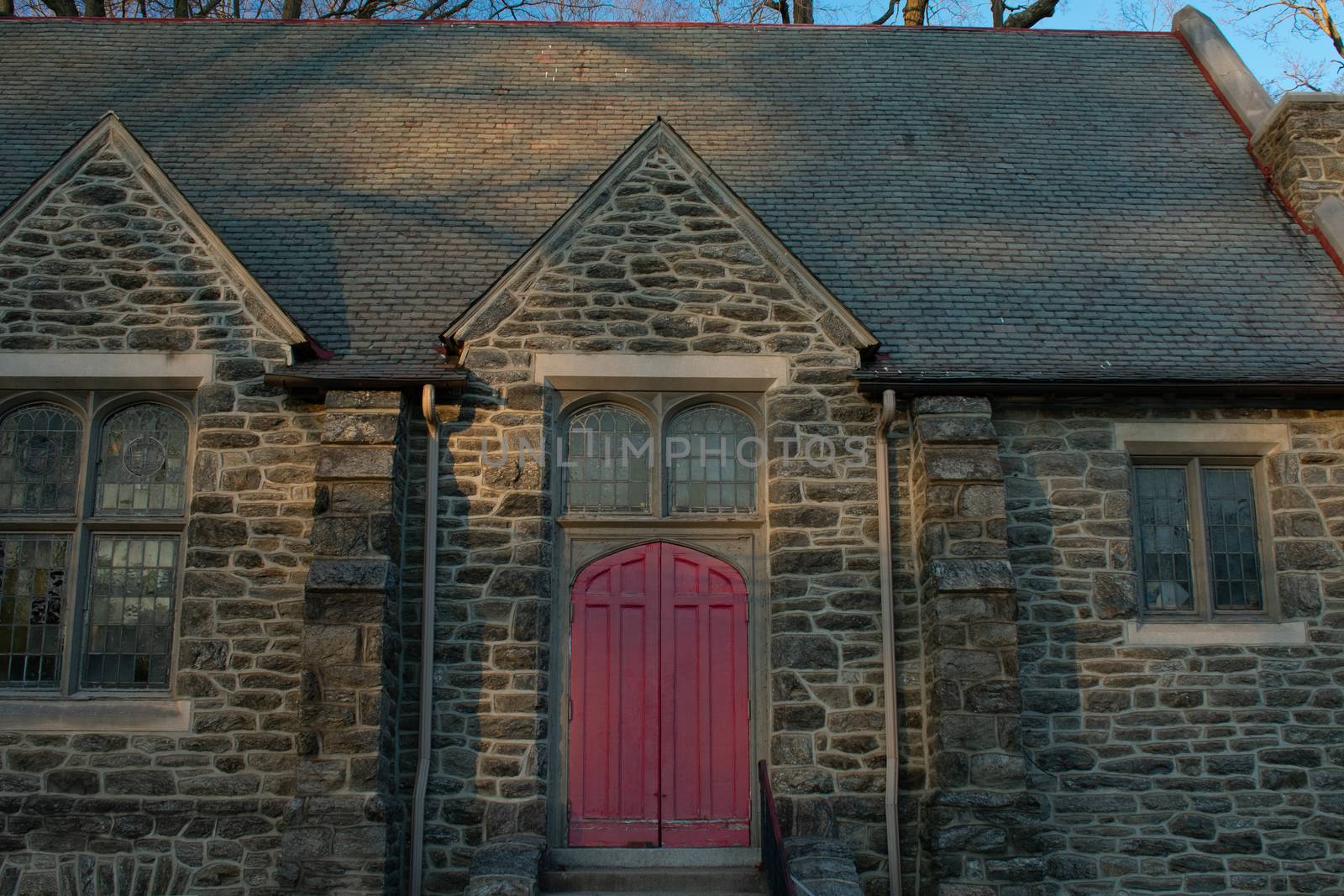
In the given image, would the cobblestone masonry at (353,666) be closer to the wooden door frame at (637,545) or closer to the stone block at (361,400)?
the stone block at (361,400)

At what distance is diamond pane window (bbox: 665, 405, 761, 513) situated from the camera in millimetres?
10031

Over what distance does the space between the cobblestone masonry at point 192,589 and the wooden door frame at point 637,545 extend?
1832 mm

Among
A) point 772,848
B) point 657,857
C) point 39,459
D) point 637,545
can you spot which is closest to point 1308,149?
point 637,545

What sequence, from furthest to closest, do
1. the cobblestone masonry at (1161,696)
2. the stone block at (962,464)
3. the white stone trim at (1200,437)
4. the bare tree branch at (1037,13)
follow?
1. the bare tree branch at (1037,13)
2. the white stone trim at (1200,437)
3. the stone block at (962,464)
4. the cobblestone masonry at (1161,696)

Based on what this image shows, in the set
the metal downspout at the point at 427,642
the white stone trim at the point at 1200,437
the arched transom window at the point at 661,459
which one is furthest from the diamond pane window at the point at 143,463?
the white stone trim at the point at 1200,437

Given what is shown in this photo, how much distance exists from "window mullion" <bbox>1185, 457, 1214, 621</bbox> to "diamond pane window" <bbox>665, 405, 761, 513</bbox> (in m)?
3.40

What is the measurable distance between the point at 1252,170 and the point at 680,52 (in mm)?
6086

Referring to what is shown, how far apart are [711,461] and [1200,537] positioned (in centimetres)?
380

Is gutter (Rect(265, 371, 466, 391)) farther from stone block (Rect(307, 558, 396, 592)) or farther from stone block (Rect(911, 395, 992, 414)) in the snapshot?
stone block (Rect(911, 395, 992, 414))

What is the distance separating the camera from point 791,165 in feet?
41.6

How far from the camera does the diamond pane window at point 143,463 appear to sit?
32.2 feet

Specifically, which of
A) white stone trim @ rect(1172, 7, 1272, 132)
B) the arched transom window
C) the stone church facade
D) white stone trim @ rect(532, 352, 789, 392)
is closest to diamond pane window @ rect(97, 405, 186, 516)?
the stone church facade

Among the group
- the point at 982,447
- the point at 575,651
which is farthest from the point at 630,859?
the point at 982,447

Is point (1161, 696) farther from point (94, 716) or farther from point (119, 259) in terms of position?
point (119, 259)
